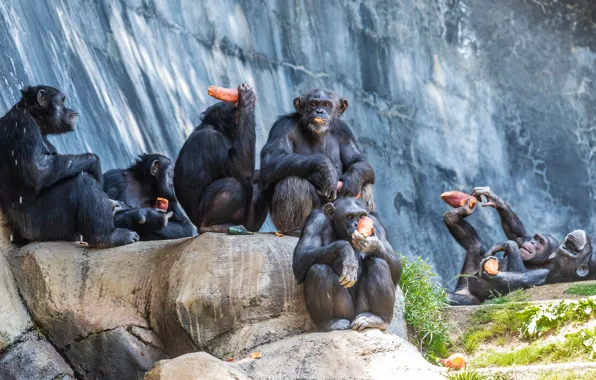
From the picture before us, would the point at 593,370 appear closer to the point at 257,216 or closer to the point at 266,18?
the point at 257,216

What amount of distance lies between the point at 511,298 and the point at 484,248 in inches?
69.1

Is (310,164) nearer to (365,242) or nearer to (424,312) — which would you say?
(365,242)

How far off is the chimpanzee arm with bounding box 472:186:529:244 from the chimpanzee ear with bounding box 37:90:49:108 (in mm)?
5650

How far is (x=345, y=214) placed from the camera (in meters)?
7.40

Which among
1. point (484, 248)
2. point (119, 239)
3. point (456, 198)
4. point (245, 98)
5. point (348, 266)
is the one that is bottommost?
point (484, 248)

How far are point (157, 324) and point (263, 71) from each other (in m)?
6.57

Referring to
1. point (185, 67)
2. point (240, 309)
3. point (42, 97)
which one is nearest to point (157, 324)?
point (240, 309)

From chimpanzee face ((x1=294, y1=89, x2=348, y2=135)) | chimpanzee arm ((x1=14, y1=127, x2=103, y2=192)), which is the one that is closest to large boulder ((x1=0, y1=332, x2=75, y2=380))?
chimpanzee arm ((x1=14, y1=127, x2=103, y2=192))

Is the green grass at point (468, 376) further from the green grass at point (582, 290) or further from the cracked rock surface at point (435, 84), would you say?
the cracked rock surface at point (435, 84)

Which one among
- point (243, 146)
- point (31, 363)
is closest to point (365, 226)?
point (243, 146)

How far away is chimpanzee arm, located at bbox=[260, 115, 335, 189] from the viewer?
852 cm

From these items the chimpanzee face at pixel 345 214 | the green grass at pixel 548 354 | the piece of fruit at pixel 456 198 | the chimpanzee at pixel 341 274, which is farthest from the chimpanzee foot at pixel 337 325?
the piece of fruit at pixel 456 198

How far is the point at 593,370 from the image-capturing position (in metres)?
6.63

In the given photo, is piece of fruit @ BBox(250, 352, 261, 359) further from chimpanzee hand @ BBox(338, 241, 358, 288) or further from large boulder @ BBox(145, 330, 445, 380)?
chimpanzee hand @ BBox(338, 241, 358, 288)
